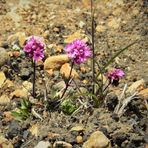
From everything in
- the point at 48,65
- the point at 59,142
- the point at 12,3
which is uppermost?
the point at 12,3

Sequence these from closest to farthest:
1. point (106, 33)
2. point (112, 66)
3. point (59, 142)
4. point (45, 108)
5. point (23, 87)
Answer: point (59, 142)
point (45, 108)
point (23, 87)
point (112, 66)
point (106, 33)

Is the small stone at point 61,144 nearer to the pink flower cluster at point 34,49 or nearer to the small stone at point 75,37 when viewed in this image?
the pink flower cluster at point 34,49

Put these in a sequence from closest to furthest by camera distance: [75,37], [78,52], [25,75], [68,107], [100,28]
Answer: [78,52], [68,107], [25,75], [75,37], [100,28]

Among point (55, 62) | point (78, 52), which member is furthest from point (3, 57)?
point (78, 52)

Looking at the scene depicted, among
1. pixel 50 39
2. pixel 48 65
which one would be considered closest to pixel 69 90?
pixel 48 65

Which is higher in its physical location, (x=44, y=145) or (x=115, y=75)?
(x=115, y=75)

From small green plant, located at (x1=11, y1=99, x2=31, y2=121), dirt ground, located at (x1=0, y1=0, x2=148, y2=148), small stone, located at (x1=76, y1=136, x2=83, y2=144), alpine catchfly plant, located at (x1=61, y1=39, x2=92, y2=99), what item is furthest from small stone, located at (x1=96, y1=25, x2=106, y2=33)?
Result: small stone, located at (x1=76, y1=136, x2=83, y2=144)

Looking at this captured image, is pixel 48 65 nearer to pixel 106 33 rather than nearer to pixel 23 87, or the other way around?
pixel 23 87

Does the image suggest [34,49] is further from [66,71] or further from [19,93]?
[66,71]
